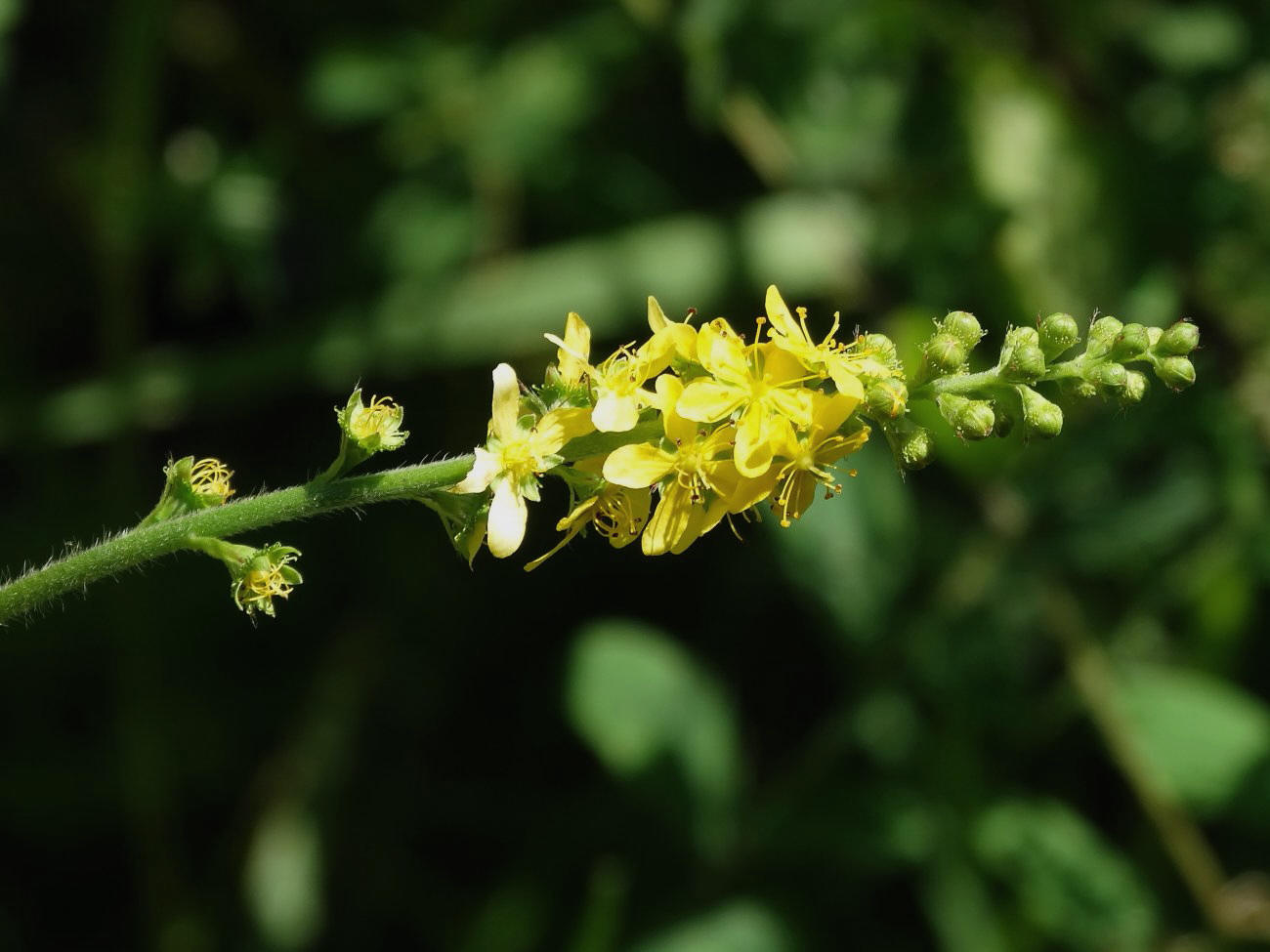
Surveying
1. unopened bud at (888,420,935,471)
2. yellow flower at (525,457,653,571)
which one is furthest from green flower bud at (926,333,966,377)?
yellow flower at (525,457,653,571)

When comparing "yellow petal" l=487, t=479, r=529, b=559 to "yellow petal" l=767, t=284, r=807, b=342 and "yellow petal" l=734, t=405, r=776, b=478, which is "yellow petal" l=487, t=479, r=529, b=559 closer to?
"yellow petal" l=734, t=405, r=776, b=478

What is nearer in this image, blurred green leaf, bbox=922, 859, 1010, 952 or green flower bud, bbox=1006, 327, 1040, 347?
green flower bud, bbox=1006, 327, 1040, 347

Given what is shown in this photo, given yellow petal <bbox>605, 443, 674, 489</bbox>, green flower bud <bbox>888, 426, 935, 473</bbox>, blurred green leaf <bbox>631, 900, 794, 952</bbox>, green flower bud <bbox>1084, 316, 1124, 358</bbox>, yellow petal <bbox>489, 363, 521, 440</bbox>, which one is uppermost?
yellow petal <bbox>489, 363, 521, 440</bbox>

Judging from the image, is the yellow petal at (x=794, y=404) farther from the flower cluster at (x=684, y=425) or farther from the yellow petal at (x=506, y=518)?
the yellow petal at (x=506, y=518)

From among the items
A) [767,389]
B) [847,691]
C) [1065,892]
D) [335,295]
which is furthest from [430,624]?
[767,389]

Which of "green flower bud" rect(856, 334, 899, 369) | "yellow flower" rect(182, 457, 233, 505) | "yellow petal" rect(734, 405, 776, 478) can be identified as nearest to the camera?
"yellow petal" rect(734, 405, 776, 478)

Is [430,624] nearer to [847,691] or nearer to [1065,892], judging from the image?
[847,691]

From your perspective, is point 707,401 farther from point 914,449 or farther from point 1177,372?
point 1177,372
